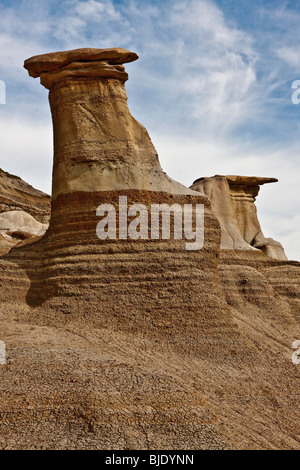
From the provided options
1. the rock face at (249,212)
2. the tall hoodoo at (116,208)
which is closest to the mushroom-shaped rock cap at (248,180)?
the rock face at (249,212)

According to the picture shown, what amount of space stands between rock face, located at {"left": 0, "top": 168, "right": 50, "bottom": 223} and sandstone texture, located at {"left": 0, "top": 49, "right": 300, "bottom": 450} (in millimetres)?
21724

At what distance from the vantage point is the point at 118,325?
12195mm

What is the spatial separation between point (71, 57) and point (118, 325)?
24.5 feet

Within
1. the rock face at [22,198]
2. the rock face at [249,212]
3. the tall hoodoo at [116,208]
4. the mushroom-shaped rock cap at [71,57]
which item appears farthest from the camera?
the rock face at [22,198]

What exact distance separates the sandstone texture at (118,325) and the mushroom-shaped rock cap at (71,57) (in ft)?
0.13

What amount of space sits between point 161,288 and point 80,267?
6.73 feet

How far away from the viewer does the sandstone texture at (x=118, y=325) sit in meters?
8.12

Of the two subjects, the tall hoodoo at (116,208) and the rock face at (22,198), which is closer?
the tall hoodoo at (116,208)

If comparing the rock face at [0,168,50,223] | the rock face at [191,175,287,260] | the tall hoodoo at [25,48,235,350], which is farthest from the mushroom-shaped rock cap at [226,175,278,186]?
the tall hoodoo at [25,48,235,350]

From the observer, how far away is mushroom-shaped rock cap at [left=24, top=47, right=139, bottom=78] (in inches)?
571

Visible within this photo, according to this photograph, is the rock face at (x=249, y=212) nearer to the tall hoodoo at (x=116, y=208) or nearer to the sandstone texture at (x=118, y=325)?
the sandstone texture at (x=118, y=325)

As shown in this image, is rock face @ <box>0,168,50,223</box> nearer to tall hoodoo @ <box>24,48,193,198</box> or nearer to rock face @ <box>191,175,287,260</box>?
rock face @ <box>191,175,287,260</box>

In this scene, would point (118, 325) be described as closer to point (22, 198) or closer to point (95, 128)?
point (95, 128)

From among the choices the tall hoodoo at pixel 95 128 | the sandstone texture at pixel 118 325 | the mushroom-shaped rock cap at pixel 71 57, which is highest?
the mushroom-shaped rock cap at pixel 71 57
